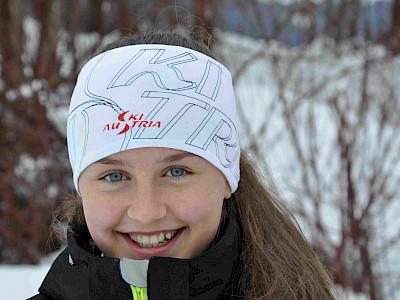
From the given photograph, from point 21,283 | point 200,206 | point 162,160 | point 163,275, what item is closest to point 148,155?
point 162,160

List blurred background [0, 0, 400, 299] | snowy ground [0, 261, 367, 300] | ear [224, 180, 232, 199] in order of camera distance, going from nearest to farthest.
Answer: ear [224, 180, 232, 199] → snowy ground [0, 261, 367, 300] → blurred background [0, 0, 400, 299]

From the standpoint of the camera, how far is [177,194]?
2277mm

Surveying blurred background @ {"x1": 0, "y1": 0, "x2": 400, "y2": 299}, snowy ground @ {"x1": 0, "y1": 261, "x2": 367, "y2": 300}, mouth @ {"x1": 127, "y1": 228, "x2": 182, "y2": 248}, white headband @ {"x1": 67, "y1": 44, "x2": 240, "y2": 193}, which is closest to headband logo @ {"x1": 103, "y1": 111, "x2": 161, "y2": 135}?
white headband @ {"x1": 67, "y1": 44, "x2": 240, "y2": 193}

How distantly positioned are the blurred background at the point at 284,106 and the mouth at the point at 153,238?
241cm

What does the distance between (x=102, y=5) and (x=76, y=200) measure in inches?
123

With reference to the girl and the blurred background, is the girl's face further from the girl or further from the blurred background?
the blurred background

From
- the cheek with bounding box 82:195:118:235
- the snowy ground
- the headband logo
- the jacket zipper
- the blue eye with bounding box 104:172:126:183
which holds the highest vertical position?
the headband logo

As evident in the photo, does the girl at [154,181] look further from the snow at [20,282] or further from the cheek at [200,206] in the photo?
the snow at [20,282]

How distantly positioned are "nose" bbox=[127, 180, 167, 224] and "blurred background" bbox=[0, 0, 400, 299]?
2.50 meters

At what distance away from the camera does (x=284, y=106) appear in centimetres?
512

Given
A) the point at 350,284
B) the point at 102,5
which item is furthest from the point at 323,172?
the point at 102,5

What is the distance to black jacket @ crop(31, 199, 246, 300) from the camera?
227cm

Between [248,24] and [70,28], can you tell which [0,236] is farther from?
[248,24]

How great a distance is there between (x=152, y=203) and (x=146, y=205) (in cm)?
2
